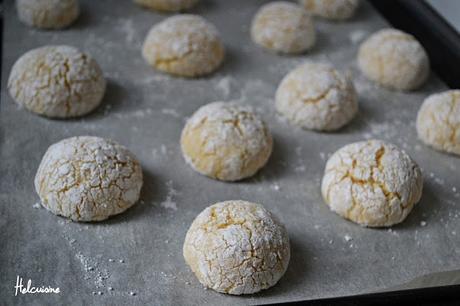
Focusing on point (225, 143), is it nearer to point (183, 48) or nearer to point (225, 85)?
point (225, 85)

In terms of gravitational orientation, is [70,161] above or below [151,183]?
above

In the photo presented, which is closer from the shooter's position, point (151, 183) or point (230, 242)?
point (230, 242)

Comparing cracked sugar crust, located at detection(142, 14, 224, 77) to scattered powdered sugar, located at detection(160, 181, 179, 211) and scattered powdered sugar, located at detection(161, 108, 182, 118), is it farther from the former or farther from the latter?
scattered powdered sugar, located at detection(160, 181, 179, 211)

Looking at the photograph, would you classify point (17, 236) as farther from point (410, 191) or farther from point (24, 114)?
point (410, 191)

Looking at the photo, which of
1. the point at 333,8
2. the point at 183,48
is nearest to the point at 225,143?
the point at 183,48

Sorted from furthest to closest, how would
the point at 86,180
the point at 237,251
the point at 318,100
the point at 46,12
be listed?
the point at 46,12 → the point at 318,100 → the point at 86,180 → the point at 237,251

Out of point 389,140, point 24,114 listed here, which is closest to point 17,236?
point 24,114

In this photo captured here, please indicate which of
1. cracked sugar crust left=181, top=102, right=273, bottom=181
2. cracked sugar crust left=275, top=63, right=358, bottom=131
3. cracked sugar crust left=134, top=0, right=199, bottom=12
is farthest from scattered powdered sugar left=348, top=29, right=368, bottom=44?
cracked sugar crust left=181, top=102, right=273, bottom=181
